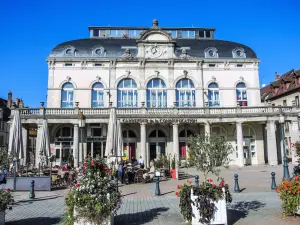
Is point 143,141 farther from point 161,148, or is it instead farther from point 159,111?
point 161,148

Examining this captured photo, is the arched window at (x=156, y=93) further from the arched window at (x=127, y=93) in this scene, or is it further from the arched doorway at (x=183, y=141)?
the arched doorway at (x=183, y=141)

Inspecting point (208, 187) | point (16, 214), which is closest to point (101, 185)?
point (208, 187)

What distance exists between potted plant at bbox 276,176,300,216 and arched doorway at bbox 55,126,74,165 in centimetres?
2385

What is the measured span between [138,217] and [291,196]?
463cm

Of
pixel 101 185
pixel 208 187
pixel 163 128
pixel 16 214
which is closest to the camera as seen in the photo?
pixel 101 185

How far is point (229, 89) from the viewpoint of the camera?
30.8m

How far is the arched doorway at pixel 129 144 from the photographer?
28778mm

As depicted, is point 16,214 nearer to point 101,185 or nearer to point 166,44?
point 101,185

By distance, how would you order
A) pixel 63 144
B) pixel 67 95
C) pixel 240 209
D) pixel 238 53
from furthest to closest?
1. pixel 238 53
2. pixel 67 95
3. pixel 63 144
4. pixel 240 209

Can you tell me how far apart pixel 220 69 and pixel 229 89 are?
2.48 m

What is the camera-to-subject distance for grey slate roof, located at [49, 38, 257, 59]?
1197 inches

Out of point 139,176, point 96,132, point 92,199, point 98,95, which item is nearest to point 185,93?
point 98,95

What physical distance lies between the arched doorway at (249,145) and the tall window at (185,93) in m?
6.43

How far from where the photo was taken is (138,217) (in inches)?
333
